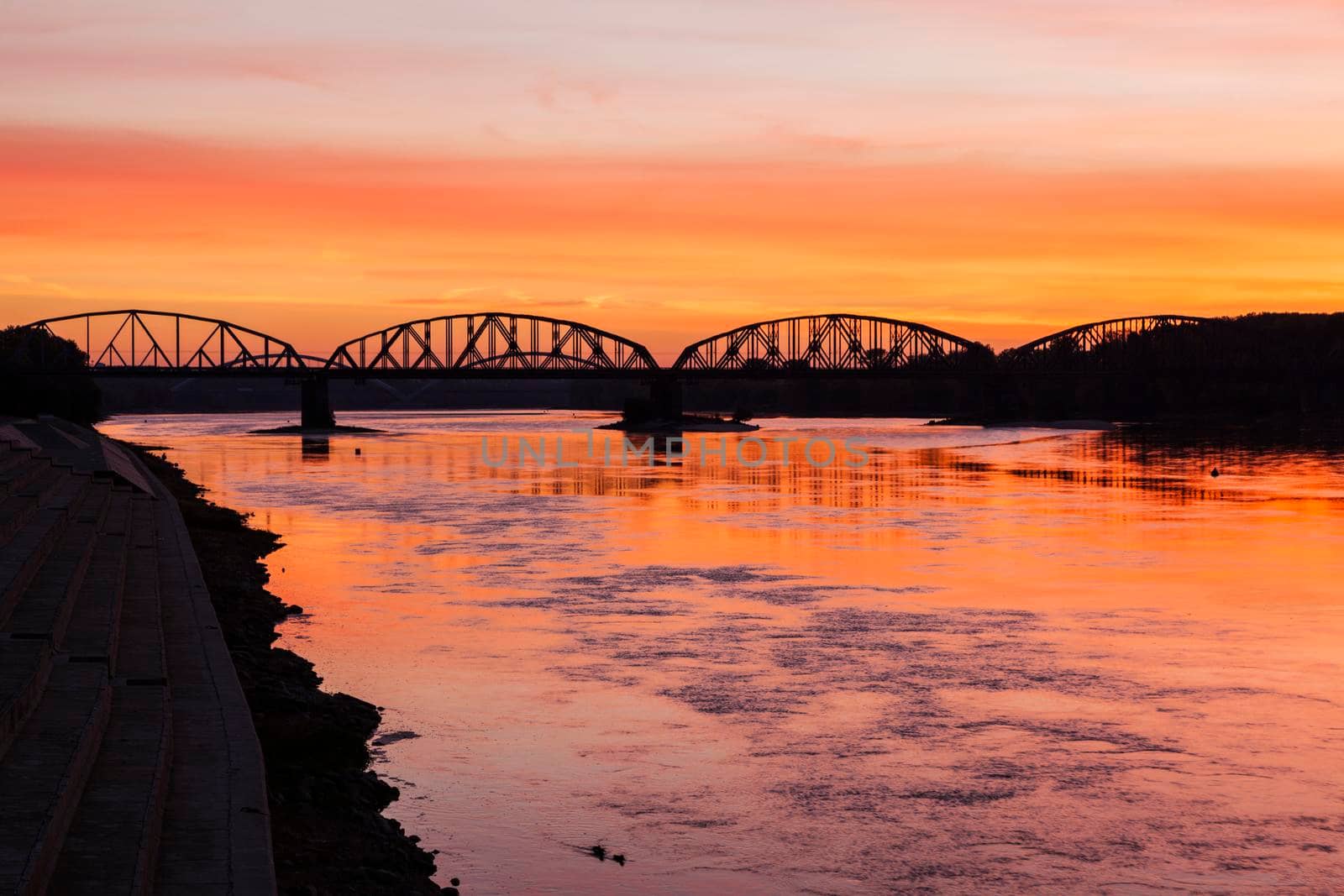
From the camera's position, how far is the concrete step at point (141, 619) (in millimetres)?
15992

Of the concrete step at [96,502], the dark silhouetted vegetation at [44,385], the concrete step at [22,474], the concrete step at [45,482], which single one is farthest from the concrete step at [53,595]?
the dark silhouetted vegetation at [44,385]

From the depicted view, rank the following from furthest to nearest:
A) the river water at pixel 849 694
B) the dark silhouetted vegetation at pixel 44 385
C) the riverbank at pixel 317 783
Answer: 1. the dark silhouetted vegetation at pixel 44 385
2. the river water at pixel 849 694
3. the riverbank at pixel 317 783

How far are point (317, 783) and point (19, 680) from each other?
3.08 meters

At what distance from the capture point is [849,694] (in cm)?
1958

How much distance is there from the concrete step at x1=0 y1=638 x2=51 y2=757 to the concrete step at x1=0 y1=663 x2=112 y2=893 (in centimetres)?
10

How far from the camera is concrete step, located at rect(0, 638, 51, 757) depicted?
11767 millimetres

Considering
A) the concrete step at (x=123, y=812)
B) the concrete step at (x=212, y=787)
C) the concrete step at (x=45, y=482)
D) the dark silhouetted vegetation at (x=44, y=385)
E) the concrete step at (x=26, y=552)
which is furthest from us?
the dark silhouetted vegetation at (x=44, y=385)

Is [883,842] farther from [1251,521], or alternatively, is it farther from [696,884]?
[1251,521]

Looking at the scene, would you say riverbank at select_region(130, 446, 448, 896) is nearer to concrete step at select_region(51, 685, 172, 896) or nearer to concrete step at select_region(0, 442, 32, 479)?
concrete step at select_region(51, 685, 172, 896)

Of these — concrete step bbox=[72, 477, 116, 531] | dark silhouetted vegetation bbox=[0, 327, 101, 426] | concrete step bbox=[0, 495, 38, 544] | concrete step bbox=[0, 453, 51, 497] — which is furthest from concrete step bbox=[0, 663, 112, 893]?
dark silhouetted vegetation bbox=[0, 327, 101, 426]

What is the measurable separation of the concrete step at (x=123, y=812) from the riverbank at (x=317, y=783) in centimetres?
127

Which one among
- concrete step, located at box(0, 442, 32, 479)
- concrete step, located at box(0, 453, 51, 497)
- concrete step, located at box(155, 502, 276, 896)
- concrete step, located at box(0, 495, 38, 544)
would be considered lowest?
concrete step, located at box(155, 502, 276, 896)

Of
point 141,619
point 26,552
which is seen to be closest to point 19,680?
point 141,619

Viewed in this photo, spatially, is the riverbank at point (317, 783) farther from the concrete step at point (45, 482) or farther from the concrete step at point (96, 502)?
the concrete step at point (45, 482)
